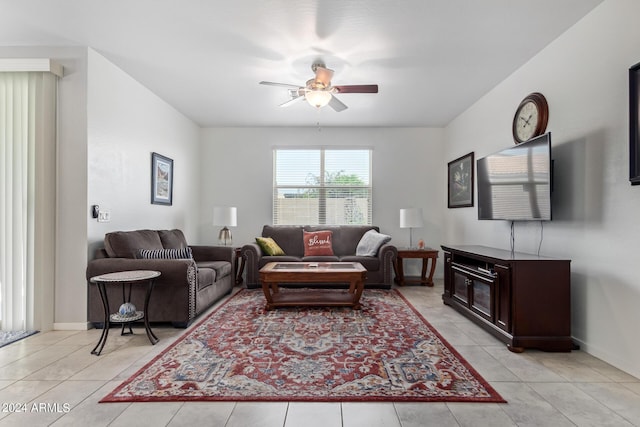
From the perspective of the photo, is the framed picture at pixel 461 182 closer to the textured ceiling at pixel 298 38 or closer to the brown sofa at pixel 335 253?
the textured ceiling at pixel 298 38

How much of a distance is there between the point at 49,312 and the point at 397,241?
4845 mm

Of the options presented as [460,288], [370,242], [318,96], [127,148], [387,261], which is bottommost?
[460,288]

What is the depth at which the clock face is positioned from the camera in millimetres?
3296

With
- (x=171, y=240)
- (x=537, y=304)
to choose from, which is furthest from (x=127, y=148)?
(x=537, y=304)

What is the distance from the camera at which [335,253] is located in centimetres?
559

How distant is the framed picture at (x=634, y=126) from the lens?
2135 mm

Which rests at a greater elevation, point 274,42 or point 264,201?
point 274,42

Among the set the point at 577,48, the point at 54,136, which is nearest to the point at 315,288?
the point at 54,136

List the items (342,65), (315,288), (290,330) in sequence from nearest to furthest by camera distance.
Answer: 1. (290,330)
2. (342,65)
3. (315,288)

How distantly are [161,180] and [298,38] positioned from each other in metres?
2.77

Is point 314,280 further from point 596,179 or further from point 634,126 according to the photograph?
point 634,126

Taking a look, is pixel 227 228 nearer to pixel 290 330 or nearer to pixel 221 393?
pixel 290 330

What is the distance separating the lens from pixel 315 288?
5.00 m

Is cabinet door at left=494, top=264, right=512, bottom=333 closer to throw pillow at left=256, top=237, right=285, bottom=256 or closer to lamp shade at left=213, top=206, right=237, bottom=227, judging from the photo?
throw pillow at left=256, top=237, right=285, bottom=256
